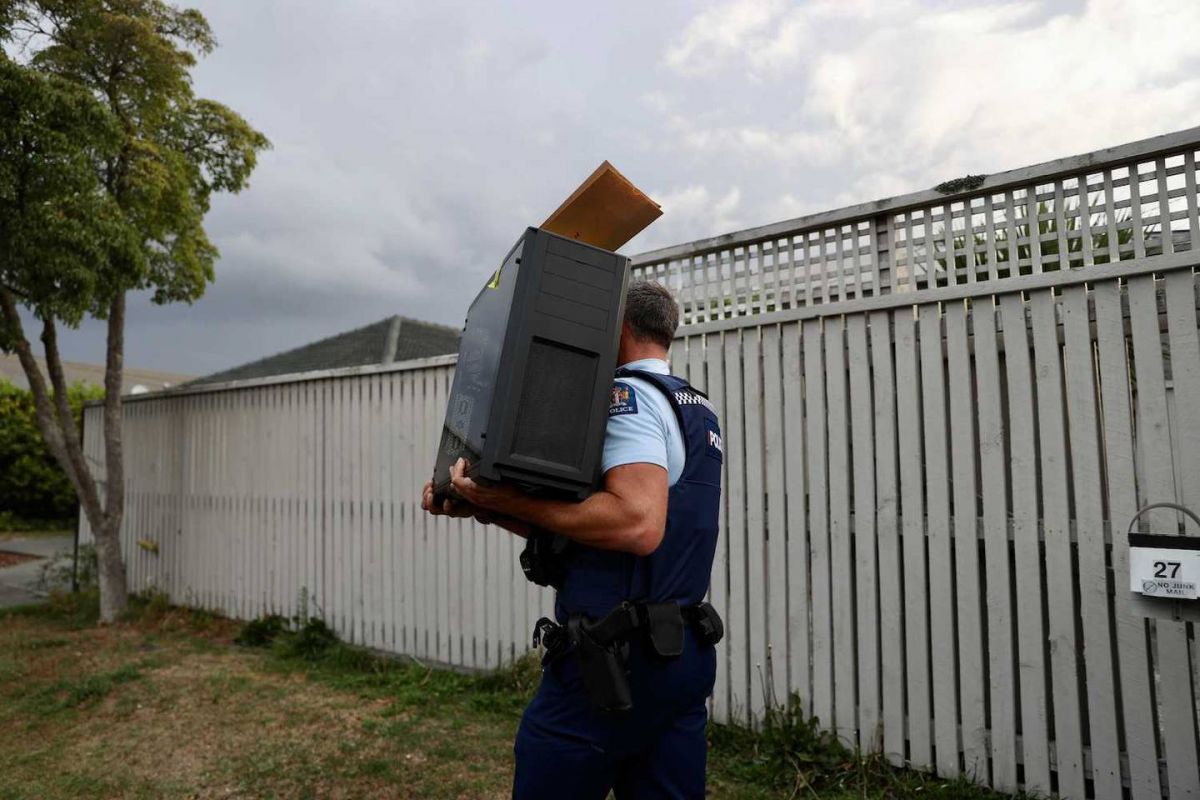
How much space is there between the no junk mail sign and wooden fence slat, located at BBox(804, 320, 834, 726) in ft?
4.43

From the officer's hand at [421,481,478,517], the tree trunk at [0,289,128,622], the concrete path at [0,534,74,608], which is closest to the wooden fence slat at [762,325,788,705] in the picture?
the officer's hand at [421,481,478,517]

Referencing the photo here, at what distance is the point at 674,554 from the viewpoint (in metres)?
1.96

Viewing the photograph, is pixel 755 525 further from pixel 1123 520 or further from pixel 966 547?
pixel 1123 520

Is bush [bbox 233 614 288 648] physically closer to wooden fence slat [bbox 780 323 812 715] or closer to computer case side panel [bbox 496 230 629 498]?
wooden fence slat [bbox 780 323 812 715]

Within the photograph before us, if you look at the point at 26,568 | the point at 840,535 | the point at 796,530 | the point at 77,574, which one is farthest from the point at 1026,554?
the point at 26,568

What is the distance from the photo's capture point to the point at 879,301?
378 centimetres

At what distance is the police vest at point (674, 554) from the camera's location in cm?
194

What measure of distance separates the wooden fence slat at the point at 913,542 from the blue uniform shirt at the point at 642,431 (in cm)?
209

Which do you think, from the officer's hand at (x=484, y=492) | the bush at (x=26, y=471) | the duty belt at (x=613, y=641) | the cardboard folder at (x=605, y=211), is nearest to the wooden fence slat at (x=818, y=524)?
the cardboard folder at (x=605, y=211)

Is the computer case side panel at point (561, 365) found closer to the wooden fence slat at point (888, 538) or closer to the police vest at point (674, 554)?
the police vest at point (674, 554)

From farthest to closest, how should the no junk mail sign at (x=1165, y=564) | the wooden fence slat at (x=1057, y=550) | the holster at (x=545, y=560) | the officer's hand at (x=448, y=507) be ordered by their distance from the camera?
the wooden fence slat at (x=1057, y=550) → the no junk mail sign at (x=1165, y=564) → the officer's hand at (x=448, y=507) → the holster at (x=545, y=560)

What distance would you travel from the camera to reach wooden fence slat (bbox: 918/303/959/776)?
11.5 feet

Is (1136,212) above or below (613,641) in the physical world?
above

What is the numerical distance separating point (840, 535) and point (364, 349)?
10.0 m
